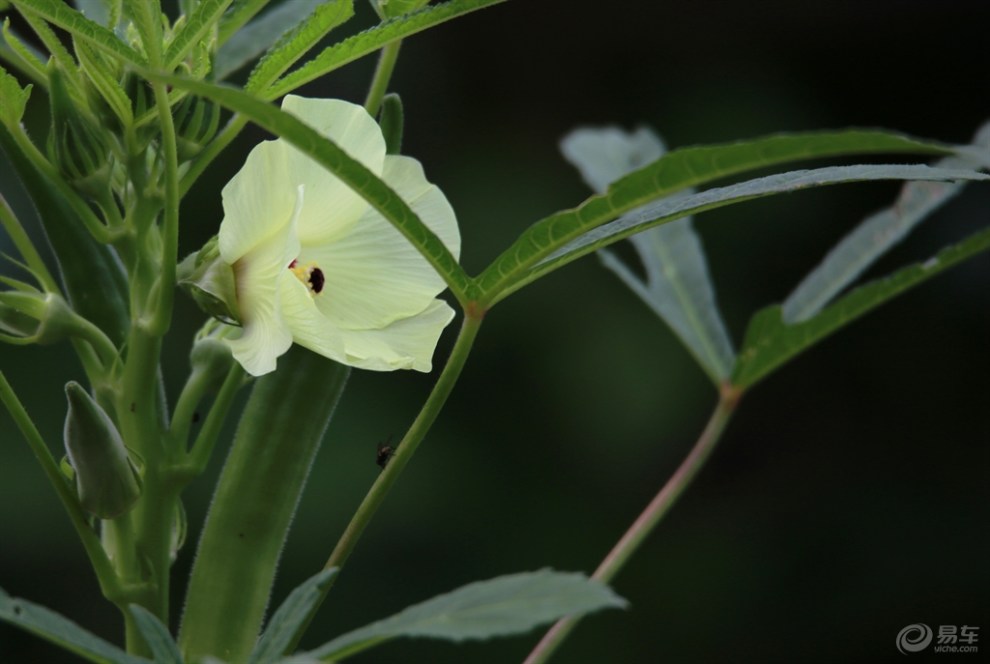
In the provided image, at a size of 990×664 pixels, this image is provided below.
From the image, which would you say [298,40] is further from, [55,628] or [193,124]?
[55,628]

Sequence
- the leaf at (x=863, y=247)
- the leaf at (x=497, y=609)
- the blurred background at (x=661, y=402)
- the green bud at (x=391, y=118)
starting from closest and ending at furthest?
the leaf at (x=497, y=609), the green bud at (x=391, y=118), the leaf at (x=863, y=247), the blurred background at (x=661, y=402)

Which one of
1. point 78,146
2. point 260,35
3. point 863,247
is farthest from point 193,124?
point 863,247

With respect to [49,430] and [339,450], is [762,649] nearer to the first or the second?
[339,450]

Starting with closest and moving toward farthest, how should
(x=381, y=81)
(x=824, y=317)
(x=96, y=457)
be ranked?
(x=96, y=457)
(x=381, y=81)
(x=824, y=317)

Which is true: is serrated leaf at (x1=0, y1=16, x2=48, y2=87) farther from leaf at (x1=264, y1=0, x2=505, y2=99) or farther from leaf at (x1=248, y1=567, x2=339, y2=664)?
leaf at (x1=248, y1=567, x2=339, y2=664)

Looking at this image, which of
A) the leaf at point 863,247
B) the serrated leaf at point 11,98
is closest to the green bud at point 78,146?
the serrated leaf at point 11,98

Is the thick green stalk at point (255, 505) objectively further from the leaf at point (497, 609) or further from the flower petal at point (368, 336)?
the leaf at point (497, 609)
